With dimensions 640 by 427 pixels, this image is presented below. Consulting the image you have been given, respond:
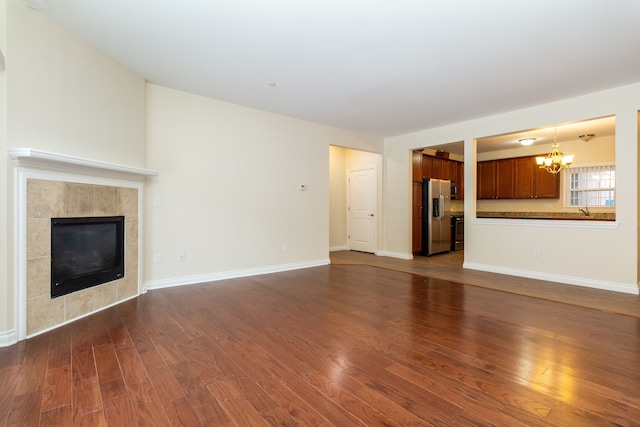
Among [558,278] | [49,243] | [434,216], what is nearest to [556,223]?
[558,278]

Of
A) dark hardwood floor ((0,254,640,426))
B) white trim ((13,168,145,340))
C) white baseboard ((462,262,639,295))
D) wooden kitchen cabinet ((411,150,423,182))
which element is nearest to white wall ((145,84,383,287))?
dark hardwood floor ((0,254,640,426))

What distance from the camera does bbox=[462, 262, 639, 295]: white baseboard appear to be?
13.0 ft

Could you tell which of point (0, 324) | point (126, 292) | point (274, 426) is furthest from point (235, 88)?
point (274, 426)

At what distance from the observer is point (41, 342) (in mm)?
2424

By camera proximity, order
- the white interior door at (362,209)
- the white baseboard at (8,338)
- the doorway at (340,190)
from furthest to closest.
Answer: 1. the doorway at (340,190)
2. the white interior door at (362,209)
3. the white baseboard at (8,338)

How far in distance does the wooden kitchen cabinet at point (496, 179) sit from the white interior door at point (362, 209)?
3147 millimetres

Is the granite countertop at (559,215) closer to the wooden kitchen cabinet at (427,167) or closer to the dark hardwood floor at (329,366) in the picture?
the wooden kitchen cabinet at (427,167)

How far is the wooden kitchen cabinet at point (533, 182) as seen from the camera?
684 centimetres

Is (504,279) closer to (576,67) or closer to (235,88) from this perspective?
(576,67)

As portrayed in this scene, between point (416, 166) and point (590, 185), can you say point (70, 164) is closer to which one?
point (416, 166)

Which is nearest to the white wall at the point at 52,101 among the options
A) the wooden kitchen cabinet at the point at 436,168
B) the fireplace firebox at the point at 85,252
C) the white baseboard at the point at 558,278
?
the fireplace firebox at the point at 85,252

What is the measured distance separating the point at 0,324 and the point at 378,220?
6127 millimetres

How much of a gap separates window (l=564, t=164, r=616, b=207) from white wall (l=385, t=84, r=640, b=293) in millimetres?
3107

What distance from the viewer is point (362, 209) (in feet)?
24.5
